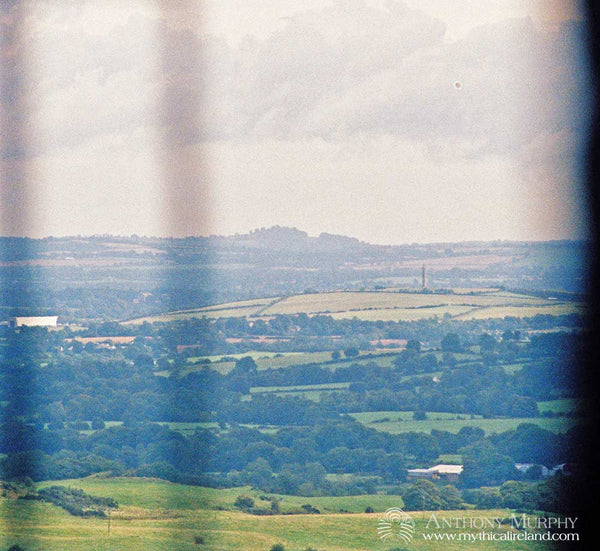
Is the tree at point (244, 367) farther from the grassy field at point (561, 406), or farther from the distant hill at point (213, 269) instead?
the grassy field at point (561, 406)

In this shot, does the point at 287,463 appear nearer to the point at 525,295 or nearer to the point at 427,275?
the point at 427,275

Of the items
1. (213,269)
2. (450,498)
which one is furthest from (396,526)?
(213,269)

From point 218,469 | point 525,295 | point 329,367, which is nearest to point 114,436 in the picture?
point 218,469

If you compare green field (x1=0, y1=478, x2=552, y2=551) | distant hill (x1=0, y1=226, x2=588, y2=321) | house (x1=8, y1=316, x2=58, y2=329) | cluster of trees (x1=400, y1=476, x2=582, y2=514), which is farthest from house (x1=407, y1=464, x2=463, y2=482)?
house (x1=8, y1=316, x2=58, y2=329)

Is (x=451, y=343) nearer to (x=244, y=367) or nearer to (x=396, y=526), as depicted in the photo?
(x=396, y=526)

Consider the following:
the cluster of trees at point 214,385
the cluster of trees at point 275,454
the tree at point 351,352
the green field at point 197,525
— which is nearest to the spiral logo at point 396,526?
the green field at point 197,525

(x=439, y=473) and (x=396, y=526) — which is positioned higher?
(x=439, y=473)

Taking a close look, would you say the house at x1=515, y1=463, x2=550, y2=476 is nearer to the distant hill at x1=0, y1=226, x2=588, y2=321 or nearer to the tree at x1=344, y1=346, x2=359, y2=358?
the distant hill at x1=0, y1=226, x2=588, y2=321
